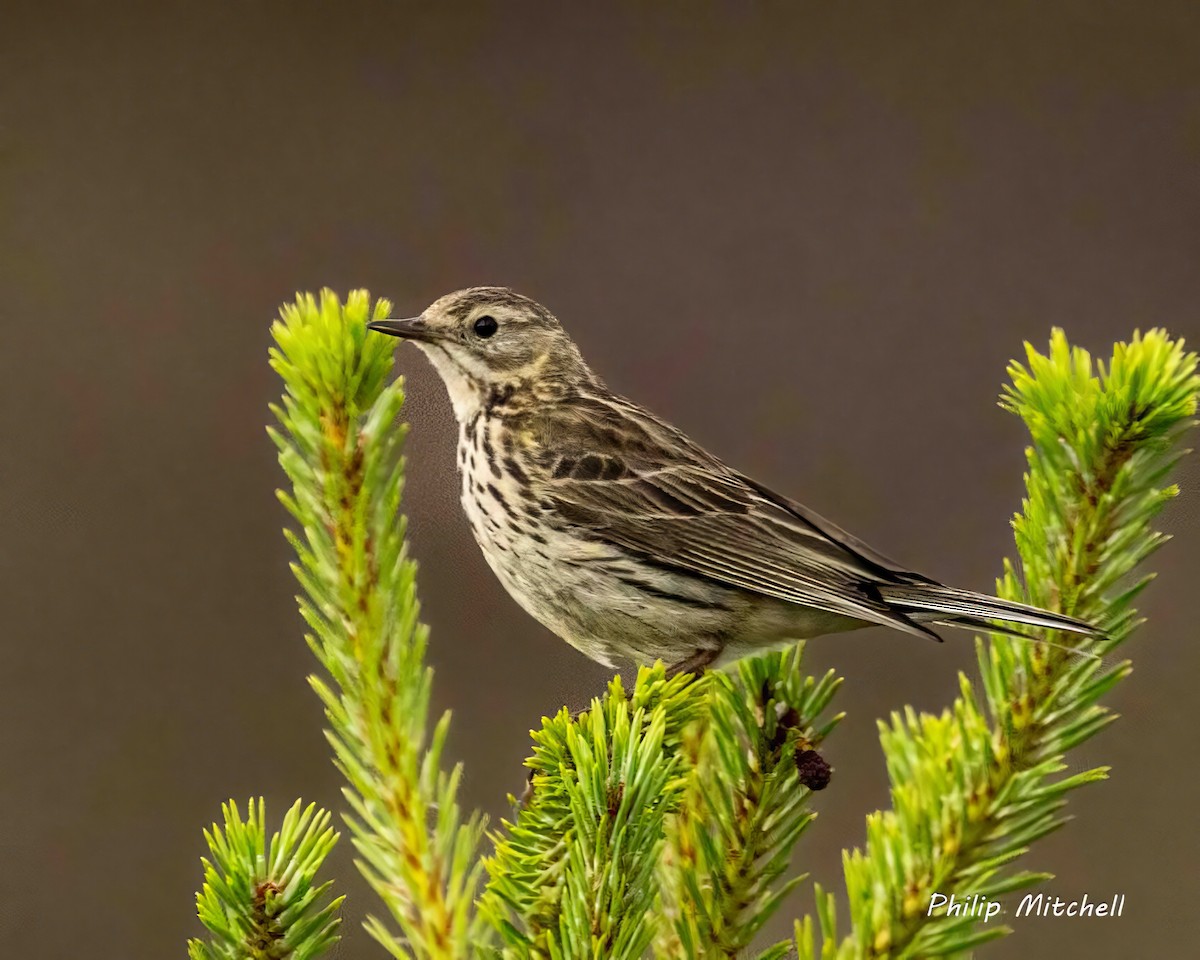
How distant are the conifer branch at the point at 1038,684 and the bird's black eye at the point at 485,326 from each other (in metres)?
1.21

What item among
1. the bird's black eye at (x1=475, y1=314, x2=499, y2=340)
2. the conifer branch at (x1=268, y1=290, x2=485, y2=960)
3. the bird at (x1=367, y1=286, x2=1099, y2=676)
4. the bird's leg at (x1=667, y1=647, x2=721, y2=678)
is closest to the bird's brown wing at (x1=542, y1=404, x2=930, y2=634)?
the bird at (x1=367, y1=286, x2=1099, y2=676)

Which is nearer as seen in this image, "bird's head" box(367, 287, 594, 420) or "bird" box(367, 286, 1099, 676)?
"bird" box(367, 286, 1099, 676)

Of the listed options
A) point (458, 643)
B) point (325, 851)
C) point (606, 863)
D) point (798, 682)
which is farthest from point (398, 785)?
point (458, 643)

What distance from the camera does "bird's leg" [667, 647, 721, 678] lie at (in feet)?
6.61

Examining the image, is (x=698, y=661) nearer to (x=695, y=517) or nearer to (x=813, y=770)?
(x=695, y=517)

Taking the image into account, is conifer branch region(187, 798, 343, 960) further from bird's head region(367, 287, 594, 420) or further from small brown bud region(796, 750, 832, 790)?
bird's head region(367, 287, 594, 420)

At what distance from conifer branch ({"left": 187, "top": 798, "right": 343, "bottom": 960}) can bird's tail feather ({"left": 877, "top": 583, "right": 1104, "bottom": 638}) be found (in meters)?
0.74

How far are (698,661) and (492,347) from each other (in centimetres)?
77

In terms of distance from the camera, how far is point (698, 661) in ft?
6.68

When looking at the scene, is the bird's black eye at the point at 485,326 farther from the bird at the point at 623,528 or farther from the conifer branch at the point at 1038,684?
the conifer branch at the point at 1038,684

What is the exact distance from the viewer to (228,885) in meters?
1.10

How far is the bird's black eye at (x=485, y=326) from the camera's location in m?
2.40

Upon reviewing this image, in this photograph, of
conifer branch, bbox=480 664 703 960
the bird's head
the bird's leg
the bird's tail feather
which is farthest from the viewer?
the bird's head

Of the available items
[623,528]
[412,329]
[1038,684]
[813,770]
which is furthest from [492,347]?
[1038,684]
